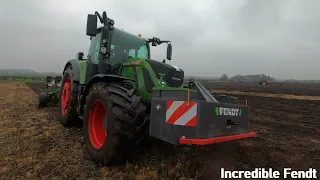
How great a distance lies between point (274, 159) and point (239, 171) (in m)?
1.00

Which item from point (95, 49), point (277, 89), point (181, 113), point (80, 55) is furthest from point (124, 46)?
point (277, 89)

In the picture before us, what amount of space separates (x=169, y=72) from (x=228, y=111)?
1640mm

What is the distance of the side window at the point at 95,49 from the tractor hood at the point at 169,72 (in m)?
1.76

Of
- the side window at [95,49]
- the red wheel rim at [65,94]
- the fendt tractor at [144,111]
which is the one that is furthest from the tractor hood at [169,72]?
the red wheel rim at [65,94]

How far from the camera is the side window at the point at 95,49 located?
6.15 m

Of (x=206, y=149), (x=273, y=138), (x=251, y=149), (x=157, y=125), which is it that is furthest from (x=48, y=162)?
(x=273, y=138)

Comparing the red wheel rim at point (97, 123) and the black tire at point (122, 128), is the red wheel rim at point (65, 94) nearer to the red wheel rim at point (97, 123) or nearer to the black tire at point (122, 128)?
the red wheel rim at point (97, 123)

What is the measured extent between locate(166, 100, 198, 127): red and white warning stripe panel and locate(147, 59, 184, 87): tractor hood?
4.55 feet

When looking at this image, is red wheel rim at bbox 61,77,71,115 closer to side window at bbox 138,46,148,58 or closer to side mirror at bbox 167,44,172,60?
side window at bbox 138,46,148,58

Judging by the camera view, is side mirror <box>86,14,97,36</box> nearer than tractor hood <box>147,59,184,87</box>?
No

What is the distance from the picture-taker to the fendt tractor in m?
3.44

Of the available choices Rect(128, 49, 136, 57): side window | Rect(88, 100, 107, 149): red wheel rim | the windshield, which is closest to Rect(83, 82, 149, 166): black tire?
Rect(88, 100, 107, 149): red wheel rim

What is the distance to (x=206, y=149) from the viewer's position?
479 cm

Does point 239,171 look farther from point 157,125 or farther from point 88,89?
point 88,89
